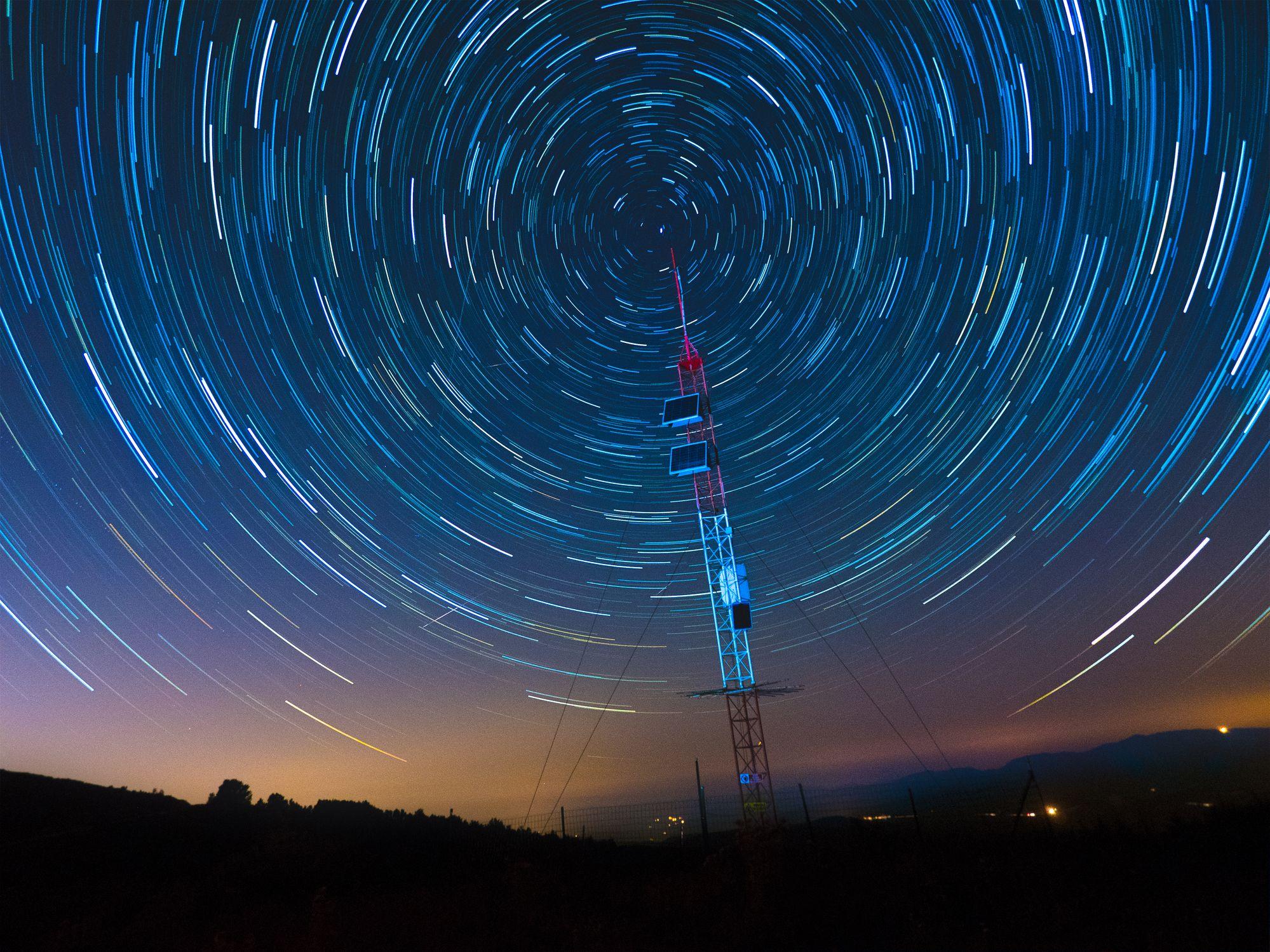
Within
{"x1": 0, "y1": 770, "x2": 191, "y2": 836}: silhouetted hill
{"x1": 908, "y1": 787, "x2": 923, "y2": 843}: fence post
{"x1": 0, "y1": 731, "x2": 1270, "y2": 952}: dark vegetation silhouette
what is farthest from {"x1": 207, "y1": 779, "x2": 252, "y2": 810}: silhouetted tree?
{"x1": 908, "y1": 787, "x2": 923, "y2": 843}: fence post

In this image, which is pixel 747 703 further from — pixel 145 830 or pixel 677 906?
pixel 145 830

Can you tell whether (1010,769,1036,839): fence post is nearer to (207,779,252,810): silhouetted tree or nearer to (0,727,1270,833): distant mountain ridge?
(0,727,1270,833): distant mountain ridge

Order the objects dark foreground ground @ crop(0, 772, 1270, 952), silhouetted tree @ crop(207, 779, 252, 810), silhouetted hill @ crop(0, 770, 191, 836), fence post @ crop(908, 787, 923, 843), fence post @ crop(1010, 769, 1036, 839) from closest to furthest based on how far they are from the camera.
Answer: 1. dark foreground ground @ crop(0, 772, 1270, 952)
2. fence post @ crop(1010, 769, 1036, 839)
3. fence post @ crop(908, 787, 923, 843)
4. silhouetted hill @ crop(0, 770, 191, 836)
5. silhouetted tree @ crop(207, 779, 252, 810)

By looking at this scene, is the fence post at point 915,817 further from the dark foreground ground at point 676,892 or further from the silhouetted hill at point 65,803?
the silhouetted hill at point 65,803

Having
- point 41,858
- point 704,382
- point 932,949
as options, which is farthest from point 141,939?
point 704,382

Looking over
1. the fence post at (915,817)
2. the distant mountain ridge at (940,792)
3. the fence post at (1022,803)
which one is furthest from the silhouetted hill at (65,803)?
the fence post at (1022,803)

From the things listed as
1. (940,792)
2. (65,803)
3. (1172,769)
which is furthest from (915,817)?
(1172,769)
